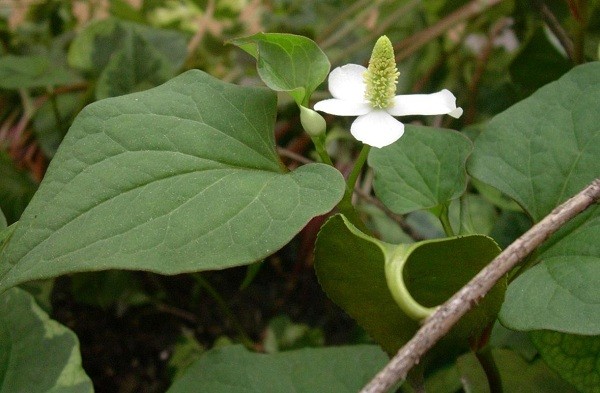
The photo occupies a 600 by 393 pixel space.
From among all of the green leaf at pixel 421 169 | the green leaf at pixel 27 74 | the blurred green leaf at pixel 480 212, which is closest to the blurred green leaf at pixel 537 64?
the blurred green leaf at pixel 480 212

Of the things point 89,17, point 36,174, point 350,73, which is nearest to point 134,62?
point 36,174

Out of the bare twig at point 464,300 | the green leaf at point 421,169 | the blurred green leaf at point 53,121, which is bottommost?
the blurred green leaf at point 53,121

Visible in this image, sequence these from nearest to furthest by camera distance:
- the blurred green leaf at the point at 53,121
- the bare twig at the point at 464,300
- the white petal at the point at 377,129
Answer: the bare twig at the point at 464,300
the white petal at the point at 377,129
the blurred green leaf at the point at 53,121

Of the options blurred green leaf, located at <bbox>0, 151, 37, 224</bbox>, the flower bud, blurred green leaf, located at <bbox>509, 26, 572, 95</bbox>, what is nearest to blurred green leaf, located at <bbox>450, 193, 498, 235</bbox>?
blurred green leaf, located at <bbox>509, 26, 572, 95</bbox>

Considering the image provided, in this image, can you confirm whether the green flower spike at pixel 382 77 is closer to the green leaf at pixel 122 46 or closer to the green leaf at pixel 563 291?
the green leaf at pixel 563 291

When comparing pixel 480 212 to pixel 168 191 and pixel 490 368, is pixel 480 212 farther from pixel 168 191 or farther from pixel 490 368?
pixel 168 191

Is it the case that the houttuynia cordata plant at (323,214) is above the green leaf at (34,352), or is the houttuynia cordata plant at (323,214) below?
above

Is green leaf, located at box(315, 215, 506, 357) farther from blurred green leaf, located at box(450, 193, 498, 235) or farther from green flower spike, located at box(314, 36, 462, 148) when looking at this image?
blurred green leaf, located at box(450, 193, 498, 235)
